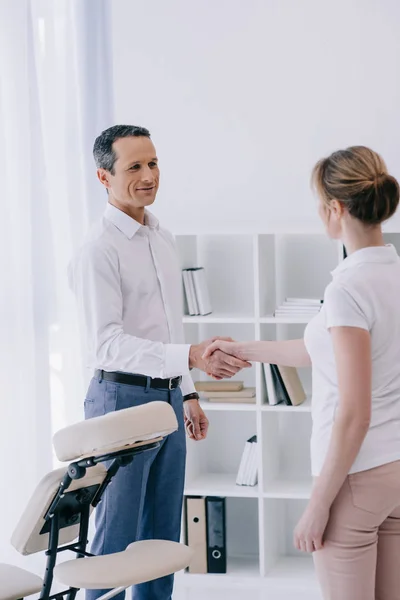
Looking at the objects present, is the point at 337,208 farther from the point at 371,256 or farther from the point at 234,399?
the point at 234,399

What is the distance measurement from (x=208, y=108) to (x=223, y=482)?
1687 millimetres

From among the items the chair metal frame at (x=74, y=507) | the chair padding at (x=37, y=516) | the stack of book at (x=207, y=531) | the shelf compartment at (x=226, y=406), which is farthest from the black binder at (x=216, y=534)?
the chair padding at (x=37, y=516)

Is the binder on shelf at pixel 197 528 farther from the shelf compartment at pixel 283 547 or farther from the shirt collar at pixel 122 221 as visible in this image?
the shirt collar at pixel 122 221

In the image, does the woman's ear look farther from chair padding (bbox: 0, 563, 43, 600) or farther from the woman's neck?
chair padding (bbox: 0, 563, 43, 600)

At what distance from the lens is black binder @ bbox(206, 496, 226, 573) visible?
3729mm

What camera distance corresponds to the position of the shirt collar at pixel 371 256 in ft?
5.81

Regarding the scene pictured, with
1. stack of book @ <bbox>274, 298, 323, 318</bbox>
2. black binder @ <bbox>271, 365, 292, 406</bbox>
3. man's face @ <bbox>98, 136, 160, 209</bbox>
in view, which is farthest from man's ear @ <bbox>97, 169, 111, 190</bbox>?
black binder @ <bbox>271, 365, 292, 406</bbox>

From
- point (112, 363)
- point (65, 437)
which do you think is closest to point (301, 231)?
point (112, 363)

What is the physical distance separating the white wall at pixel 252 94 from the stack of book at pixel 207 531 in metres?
1.19

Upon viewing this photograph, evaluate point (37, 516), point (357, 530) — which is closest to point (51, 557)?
point (37, 516)

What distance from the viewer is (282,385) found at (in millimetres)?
3639

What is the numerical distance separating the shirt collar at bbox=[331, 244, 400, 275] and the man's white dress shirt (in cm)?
88

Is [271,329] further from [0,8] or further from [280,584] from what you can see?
[0,8]

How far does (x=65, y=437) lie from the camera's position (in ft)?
6.71
